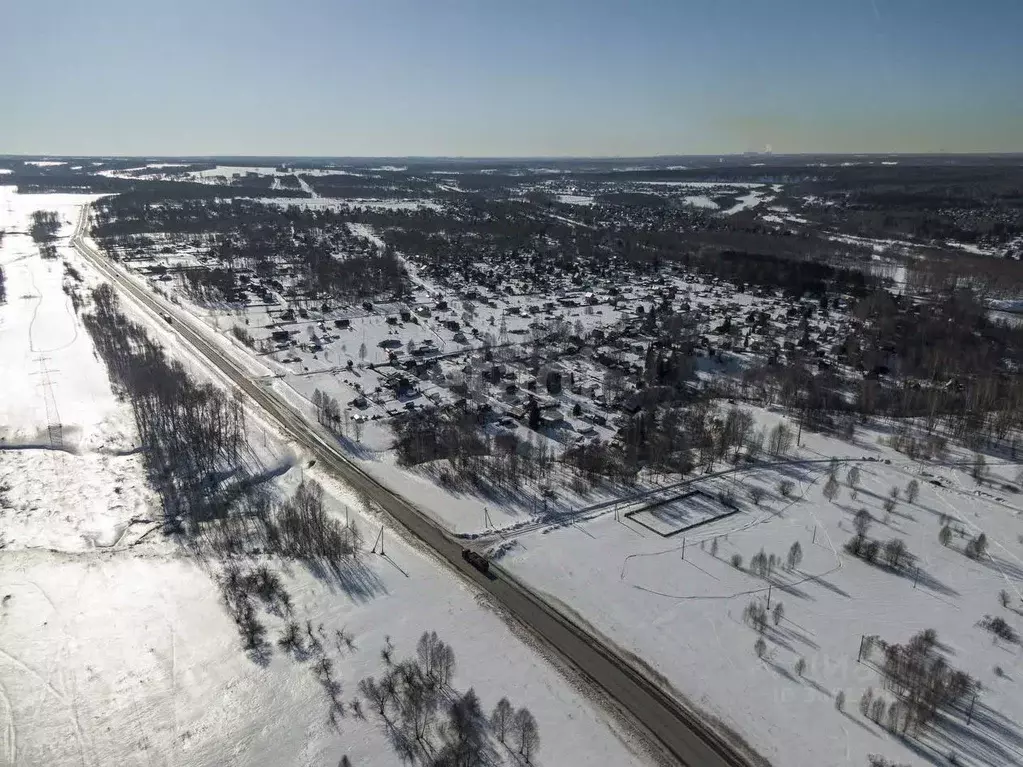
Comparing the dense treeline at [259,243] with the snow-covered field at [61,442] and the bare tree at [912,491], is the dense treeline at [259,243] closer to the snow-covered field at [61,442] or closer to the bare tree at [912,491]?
the snow-covered field at [61,442]

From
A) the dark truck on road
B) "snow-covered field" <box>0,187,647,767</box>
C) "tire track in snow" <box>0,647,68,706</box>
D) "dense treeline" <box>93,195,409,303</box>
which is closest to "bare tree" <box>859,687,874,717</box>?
"snow-covered field" <box>0,187,647,767</box>

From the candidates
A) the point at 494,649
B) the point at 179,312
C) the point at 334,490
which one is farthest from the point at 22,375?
the point at 494,649

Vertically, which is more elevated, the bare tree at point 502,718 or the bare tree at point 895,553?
the bare tree at point 895,553

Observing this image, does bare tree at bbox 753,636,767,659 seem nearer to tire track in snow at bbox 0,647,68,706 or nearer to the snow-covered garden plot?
the snow-covered garden plot

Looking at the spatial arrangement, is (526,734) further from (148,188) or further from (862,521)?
(148,188)

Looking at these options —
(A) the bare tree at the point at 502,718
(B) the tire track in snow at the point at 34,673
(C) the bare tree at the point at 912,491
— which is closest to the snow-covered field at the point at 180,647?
(B) the tire track in snow at the point at 34,673

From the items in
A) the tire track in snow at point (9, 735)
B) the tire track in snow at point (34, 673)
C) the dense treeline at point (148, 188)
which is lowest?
the tire track in snow at point (9, 735)
